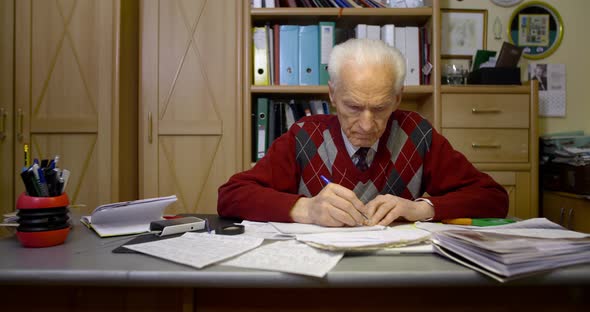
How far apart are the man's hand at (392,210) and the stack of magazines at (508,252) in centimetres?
21

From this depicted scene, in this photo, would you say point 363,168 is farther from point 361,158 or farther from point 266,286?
point 266,286

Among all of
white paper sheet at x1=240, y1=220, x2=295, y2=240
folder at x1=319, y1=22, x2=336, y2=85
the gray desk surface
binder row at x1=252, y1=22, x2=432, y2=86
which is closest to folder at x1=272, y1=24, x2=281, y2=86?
binder row at x1=252, y1=22, x2=432, y2=86

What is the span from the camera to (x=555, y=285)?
0.55m

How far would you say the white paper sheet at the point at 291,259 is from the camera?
0.55 meters

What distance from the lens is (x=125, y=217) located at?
87 cm

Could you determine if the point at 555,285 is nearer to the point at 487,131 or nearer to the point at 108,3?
the point at 487,131

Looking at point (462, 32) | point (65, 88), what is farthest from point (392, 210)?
point (462, 32)

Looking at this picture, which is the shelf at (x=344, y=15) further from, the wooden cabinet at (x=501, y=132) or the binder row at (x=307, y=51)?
the wooden cabinet at (x=501, y=132)

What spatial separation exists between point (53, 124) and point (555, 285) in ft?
7.35

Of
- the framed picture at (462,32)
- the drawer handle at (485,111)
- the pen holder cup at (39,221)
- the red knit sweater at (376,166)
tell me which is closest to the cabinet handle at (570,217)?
the drawer handle at (485,111)

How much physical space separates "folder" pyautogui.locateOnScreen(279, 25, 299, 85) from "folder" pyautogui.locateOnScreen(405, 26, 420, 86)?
0.63 m

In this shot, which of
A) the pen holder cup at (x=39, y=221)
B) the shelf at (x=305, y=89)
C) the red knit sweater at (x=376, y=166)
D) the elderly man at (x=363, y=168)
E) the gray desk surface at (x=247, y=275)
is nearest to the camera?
the gray desk surface at (x=247, y=275)

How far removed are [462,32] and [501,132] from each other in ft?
2.64

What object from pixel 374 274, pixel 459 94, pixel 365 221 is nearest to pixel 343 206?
pixel 365 221
